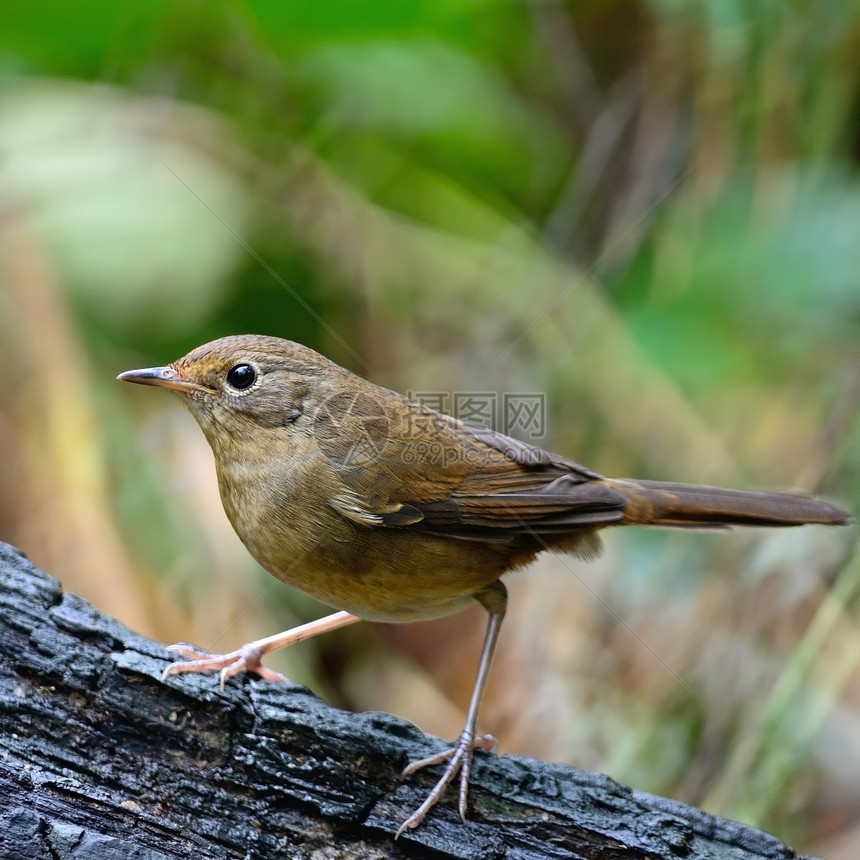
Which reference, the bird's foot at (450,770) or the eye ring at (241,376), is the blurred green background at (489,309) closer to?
the bird's foot at (450,770)

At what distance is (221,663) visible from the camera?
10.3ft

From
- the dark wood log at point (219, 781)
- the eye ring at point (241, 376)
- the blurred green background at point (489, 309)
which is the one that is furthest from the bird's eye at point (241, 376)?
the blurred green background at point (489, 309)

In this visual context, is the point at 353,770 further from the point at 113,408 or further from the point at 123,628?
the point at 113,408

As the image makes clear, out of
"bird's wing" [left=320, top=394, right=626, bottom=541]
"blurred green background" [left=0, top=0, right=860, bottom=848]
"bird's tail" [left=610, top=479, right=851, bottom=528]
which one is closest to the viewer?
"bird's wing" [left=320, top=394, right=626, bottom=541]

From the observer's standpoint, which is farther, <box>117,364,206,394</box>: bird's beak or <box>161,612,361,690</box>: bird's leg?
<box>117,364,206,394</box>: bird's beak

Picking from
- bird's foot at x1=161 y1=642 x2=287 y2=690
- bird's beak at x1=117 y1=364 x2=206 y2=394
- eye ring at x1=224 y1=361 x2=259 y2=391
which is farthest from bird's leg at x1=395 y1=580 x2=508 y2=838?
bird's beak at x1=117 y1=364 x2=206 y2=394

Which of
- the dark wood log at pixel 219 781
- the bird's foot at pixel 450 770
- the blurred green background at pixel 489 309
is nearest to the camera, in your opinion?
the dark wood log at pixel 219 781

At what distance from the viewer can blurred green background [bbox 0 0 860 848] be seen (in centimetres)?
447

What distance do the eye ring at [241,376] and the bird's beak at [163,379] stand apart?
10cm

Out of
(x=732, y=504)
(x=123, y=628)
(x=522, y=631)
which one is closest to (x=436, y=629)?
(x=522, y=631)

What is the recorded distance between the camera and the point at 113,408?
16.6 feet

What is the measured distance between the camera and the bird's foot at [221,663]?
2.86 m

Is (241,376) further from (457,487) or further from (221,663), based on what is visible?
(221,663)

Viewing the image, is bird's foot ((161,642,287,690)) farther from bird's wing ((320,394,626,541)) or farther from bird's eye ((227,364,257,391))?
bird's eye ((227,364,257,391))
